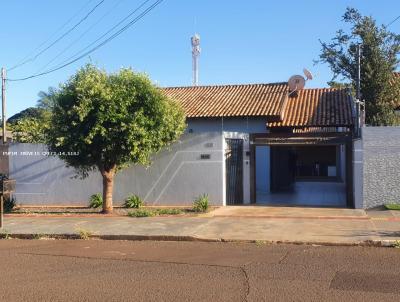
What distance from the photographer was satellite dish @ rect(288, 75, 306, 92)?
31938 millimetres

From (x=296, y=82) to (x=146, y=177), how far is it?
15134 millimetres

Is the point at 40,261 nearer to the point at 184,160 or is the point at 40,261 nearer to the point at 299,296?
the point at 299,296

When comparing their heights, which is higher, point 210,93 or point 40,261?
point 210,93

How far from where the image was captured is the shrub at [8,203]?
1930cm

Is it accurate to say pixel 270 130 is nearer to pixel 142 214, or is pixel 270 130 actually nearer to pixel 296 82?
pixel 296 82

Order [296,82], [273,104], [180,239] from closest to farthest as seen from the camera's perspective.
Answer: [180,239] → [273,104] → [296,82]

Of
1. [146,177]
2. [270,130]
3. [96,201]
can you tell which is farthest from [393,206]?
[270,130]

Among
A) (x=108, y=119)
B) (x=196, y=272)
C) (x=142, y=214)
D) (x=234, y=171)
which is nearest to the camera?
(x=196, y=272)

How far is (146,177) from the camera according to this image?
19.8 m

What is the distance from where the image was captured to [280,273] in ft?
28.2

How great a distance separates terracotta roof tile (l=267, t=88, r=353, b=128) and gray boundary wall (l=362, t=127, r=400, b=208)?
9773mm

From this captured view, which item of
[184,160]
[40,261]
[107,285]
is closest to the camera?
[107,285]

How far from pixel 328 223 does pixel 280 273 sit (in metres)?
6.20

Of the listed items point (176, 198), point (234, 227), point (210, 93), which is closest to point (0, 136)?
point (210, 93)
